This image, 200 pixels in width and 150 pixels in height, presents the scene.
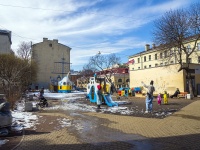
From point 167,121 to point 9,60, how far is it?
1071 inches

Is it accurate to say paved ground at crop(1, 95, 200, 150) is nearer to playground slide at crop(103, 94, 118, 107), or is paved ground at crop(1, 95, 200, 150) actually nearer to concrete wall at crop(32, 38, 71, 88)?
playground slide at crop(103, 94, 118, 107)

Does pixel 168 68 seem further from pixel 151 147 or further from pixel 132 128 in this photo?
pixel 151 147

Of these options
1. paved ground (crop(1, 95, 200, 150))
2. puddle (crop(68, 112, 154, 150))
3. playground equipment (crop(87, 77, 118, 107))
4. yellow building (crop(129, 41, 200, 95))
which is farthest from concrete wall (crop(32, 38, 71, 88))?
puddle (crop(68, 112, 154, 150))

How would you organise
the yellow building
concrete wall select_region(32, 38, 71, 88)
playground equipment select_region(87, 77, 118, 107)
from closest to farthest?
playground equipment select_region(87, 77, 118, 107) → the yellow building → concrete wall select_region(32, 38, 71, 88)

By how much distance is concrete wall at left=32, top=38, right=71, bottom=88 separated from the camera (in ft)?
217

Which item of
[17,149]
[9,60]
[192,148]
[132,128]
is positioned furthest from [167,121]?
[9,60]

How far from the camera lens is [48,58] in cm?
6806

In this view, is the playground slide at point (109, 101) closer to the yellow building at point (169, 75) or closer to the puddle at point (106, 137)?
the puddle at point (106, 137)

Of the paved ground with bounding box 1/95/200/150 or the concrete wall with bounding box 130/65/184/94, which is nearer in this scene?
the paved ground with bounding box 1/95/200/150

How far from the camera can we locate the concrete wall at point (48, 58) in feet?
217

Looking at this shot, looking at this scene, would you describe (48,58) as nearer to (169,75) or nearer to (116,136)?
(169,75)

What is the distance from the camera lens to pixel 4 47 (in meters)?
61.7

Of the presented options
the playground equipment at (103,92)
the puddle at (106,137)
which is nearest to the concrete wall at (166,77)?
the playground equipment at (103,92)

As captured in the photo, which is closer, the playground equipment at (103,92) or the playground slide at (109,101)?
the playground slide at (109,101)
